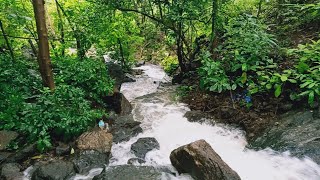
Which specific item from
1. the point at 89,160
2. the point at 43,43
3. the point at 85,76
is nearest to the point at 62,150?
the point at 89,160

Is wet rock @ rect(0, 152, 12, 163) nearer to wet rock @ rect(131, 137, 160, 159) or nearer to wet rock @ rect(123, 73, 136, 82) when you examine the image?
wet rock @ rect(131, 137, 160, 159)

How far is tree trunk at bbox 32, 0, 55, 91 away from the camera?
4.34 metres

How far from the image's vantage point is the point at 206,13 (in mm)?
7910

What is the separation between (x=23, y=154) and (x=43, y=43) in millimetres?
1894

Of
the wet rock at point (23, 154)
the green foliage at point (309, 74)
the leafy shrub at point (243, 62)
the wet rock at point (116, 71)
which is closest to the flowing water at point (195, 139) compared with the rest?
the leafy shrub at point (243, 62)

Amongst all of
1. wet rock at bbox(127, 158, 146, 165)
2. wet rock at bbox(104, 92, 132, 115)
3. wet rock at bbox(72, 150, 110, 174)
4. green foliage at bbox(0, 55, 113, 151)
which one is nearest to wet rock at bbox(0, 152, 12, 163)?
green foliage at bbox(0, 55, 113, 151)

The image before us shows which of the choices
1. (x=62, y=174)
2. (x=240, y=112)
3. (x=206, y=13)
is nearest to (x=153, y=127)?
(x=240, y=112)

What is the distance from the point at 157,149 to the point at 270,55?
11.6ft

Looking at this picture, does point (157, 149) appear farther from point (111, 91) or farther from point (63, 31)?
point (63, 31)

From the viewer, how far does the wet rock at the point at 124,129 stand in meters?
5.70

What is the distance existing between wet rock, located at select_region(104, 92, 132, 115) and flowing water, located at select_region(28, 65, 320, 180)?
0.89 feet

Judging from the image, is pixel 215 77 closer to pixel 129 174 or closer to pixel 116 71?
pixel 129 174

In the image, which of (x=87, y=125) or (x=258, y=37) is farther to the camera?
(x=258, y=37)

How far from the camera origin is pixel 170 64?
12664 mm
